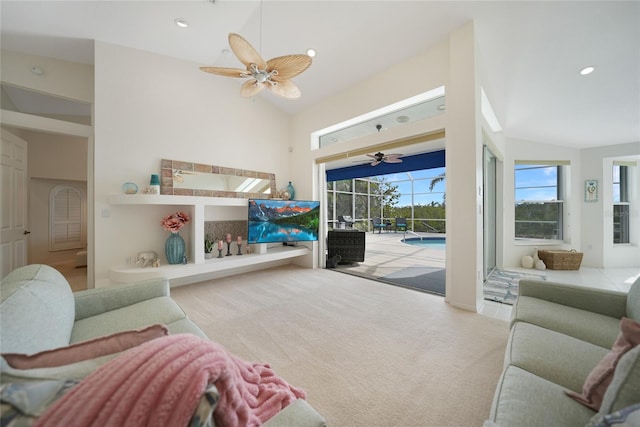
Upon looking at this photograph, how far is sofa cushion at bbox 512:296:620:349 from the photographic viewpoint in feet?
4.27

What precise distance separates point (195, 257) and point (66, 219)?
452 cm

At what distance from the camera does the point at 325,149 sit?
14.2 ft

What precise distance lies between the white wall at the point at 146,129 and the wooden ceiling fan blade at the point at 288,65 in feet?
4.02

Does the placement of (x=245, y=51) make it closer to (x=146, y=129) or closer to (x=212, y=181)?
(x=146, y=129)

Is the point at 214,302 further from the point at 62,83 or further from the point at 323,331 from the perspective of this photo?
the point at 62,83

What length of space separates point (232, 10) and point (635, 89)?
5251 mm

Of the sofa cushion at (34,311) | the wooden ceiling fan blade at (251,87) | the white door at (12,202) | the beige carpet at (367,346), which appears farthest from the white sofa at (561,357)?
the white door at (12,202)

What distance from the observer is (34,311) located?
3.40 feet

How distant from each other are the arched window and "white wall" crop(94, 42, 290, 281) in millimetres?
3577

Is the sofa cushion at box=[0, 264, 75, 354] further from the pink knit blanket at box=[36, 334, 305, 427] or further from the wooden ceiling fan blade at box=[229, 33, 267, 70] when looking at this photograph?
the wooden ceiling fan blade at box=[229, 33, 267, 70]

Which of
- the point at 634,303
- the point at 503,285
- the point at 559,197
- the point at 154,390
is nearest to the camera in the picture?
the point at 154,390

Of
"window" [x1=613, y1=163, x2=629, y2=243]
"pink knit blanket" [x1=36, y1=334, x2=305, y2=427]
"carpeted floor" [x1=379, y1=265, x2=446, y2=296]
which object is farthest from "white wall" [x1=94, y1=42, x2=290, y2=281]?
"window" [x1=613, y1=163, x2=629, y2=243]

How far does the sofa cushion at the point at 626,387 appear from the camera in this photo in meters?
0.66

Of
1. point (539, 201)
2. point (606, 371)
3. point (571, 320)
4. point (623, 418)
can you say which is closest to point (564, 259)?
point (539, 201)
